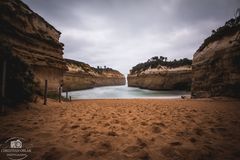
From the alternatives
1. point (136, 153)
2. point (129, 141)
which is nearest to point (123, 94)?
point (129, 141)

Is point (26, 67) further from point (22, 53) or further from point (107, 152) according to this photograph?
point (107, 152)

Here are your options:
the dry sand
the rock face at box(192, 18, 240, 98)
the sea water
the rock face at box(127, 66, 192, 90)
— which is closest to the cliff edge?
the rock face at box(127, 66, 192, 90)

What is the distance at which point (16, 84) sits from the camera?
5.59 meters

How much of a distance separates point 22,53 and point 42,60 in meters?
1.92

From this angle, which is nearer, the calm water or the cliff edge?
the calm water

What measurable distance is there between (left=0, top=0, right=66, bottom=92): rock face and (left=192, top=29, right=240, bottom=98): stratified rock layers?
1420 centimetres

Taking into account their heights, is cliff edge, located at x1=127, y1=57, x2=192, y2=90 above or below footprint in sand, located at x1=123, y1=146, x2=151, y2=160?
above

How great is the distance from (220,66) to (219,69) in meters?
0.27

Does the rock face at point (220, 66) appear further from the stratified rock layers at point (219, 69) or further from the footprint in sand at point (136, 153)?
the footprint in sand at point (136, 153)

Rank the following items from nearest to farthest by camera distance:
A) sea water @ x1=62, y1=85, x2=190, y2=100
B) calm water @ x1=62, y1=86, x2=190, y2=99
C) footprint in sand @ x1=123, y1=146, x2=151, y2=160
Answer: footprint in sand @ x1=123, y1=146, x2=151, y2=160 → sea water @ x1=62, y1=85, x2=190, y2=100 → calm water @ x1=62, y1=86, x2=190, y2=99

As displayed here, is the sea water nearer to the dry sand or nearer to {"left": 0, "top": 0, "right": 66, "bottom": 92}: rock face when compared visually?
{"left": 0, "top": 0, "right": 66, "bottom": 92}: rock face

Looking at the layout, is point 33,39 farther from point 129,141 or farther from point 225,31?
point 225,31

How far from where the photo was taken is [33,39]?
11.3 meters

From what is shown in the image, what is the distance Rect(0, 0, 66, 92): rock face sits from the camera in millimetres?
9219
